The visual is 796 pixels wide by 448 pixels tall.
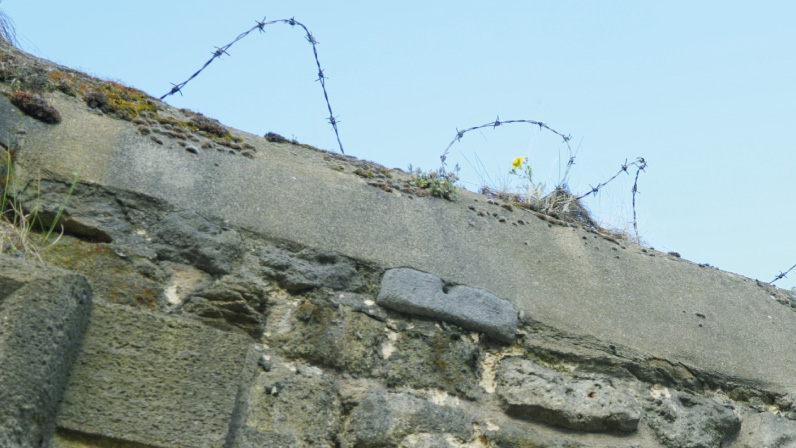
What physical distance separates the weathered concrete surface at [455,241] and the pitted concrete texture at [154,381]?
0.63 m

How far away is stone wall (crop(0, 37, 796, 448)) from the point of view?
2.13 m

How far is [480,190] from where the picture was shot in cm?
387

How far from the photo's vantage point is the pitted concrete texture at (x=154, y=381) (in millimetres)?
2064

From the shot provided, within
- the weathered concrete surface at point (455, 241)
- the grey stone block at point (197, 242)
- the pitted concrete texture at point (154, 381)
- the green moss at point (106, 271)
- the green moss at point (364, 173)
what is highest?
the green moss at point (364, 173)

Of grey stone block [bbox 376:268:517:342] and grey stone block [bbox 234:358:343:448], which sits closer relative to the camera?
grey stone block [bbox 234:358:343:448]

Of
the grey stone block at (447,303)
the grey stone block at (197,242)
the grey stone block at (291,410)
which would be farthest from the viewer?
the grey stone block at (447,303)

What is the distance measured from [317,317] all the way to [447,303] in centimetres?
44

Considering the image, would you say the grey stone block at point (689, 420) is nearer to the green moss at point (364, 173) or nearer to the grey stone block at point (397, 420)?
the grey stone block at point (397, 420)

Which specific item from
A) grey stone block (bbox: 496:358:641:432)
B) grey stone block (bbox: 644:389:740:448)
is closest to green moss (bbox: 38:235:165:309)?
grey stone block (bbox: 496:358:641:432)

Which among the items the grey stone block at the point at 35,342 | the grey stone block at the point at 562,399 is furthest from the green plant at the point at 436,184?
the grey stone block at the point at 35,342

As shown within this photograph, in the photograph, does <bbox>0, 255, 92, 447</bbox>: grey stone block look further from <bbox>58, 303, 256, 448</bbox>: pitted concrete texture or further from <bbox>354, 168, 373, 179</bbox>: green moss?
<bbox>354, 168, 373, 179</bbox>: green moss

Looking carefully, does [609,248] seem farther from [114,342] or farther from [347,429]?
[114,342]

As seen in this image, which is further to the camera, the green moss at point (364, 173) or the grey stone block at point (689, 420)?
the green moss at point (364, 173)

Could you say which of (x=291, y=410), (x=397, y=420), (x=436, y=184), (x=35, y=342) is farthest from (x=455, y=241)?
(x=35, y=342)
